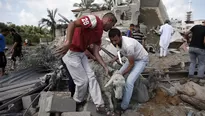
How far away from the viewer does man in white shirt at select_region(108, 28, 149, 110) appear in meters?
3.36

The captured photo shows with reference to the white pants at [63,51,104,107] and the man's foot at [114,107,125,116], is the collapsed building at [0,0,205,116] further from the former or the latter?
the white pants at [63,51,104,107]

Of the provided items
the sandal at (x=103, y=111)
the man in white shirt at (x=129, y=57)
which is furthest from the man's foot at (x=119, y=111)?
the sandal at (x=103, y=111)

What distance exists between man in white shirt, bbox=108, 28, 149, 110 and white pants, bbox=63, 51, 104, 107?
0.62 metres

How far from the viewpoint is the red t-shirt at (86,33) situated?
9.78 feet

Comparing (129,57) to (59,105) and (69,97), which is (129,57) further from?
(59,105)

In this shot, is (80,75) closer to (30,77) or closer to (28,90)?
(28,90)

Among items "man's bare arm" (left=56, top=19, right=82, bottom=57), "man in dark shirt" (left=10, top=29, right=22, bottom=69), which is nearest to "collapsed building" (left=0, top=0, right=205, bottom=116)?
"man's bare arm" (left=56, top=19, right=82, bottom=57)

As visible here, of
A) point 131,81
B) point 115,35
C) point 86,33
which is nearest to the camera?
point 86,33

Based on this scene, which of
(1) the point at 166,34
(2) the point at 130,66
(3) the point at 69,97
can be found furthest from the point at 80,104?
(1) the point at 166,34

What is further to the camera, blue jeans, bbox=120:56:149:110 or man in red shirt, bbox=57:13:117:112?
blue jeans, bbox=120:56:149:110

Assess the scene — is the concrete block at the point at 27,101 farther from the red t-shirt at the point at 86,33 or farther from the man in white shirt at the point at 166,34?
the man in white shirt at the point at 166,34

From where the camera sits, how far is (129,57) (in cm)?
349

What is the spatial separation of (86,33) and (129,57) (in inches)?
35.8

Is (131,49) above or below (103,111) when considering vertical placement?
above
